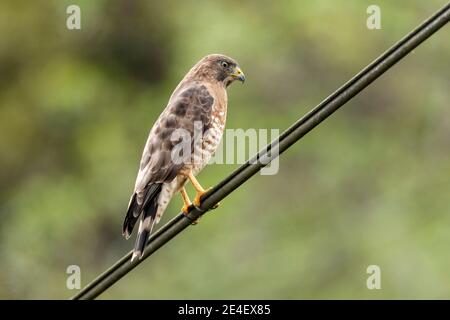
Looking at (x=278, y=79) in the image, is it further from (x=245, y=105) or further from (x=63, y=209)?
(x=63, y=209)

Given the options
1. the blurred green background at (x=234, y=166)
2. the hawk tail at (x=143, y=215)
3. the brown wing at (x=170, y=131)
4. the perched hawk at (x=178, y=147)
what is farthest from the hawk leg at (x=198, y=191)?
the blurred green background at (x=234, y=166)

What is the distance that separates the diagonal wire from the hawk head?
1973 millimetres

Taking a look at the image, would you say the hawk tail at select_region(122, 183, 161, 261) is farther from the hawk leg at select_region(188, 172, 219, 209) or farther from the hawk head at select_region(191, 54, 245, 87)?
the hawk head at select_region(191, 54, 245, 87)

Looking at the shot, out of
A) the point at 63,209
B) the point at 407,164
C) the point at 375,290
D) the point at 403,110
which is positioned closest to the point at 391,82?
the point at 403,110

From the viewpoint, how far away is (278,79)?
1330 centimetres

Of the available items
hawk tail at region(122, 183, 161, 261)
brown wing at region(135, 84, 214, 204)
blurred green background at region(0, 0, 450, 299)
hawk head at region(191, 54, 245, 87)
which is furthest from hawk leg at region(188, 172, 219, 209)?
blurred green background at region(0, 0, 450, 299)

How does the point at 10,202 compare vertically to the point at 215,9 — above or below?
below

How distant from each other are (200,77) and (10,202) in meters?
8.88

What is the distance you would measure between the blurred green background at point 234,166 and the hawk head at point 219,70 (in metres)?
4.14

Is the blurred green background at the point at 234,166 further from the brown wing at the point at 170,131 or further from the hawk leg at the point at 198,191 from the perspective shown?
the hawk leg at the point at 198,191

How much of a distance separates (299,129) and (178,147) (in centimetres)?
173

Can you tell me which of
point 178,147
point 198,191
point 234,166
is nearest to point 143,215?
point 198,191

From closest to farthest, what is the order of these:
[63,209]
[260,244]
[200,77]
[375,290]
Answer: [200,77] → [375,290] → [260,244] → [63,209]
